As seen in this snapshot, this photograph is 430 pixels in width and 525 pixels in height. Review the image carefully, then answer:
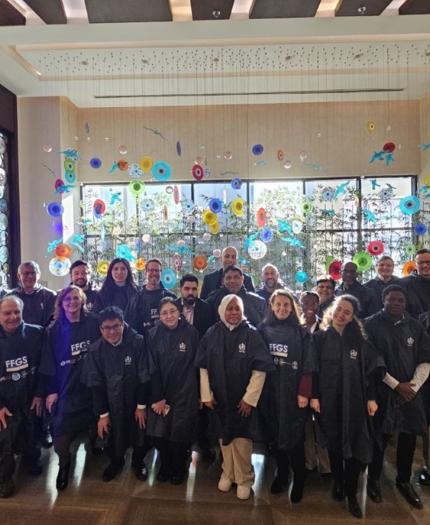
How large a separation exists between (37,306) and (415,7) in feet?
16.8

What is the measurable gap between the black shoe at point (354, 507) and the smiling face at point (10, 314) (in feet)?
8.90

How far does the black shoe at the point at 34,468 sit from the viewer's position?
10.7 feet

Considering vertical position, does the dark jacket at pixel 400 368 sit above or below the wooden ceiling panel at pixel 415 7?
below

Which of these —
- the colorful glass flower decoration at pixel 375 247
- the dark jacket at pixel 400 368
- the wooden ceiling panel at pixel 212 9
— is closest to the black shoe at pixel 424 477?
the dark jacket at pixel 400 368

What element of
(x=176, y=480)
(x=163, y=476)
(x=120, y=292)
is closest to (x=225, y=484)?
(x=176, y=480)

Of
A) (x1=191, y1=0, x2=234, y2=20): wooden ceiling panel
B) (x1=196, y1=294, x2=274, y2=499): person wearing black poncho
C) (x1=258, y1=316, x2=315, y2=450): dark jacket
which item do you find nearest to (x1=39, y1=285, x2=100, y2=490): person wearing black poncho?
(x1=196, y1=294, x2=274, y2=499): person wearing black poncho

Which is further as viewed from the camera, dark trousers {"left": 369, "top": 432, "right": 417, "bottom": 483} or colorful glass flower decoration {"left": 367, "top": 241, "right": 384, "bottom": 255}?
colorful glass flower decoration {"left": 367, "top": 241, "right": 384, "bottom": 255}

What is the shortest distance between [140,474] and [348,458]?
159 cm

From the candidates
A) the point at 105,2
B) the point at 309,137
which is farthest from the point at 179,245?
the point at 105,2

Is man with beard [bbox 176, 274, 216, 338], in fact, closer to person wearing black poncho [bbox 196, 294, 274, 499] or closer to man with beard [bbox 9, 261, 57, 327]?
person wearing black poncho [bbox 196, 294, 274, 499]

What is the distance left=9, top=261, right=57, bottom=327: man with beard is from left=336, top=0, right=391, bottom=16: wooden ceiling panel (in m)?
4.28

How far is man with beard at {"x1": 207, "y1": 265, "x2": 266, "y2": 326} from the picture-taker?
12.8 feet

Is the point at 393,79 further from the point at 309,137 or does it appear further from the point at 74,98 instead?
the point at 74,98

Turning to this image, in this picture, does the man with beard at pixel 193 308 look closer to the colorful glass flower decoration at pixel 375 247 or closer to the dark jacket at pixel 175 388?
the dark jacket at pixel 175 388
